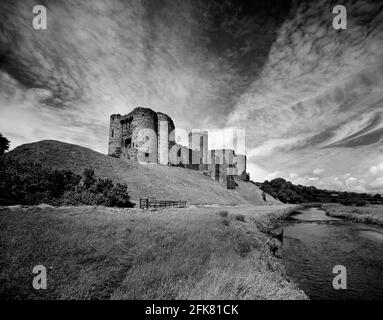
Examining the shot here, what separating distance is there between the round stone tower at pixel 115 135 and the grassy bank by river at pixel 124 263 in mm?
34207

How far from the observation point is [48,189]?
634 inches

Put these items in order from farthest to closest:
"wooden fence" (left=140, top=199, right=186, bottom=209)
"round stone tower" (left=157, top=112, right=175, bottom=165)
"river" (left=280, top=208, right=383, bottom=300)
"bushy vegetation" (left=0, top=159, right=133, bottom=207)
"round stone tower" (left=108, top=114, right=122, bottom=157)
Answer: "round stone tower" (left=157, top=112, right=175, bottom=165)
"round stone tower" (left=108, top=114, right=122, bottom=157)
"wooden fence" (left=140, top=199, right=186, bottom=209)
"bushy vegetation" (left=0, top=159, right=133, bottom=207)
"river" (left=280, top=208, right=383, bottom=300)

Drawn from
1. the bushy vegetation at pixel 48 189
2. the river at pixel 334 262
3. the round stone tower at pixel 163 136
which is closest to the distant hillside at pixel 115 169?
the bushy vegetation at pixel 48 189

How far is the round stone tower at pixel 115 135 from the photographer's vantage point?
42.1 metres

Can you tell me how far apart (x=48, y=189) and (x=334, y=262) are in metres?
22.9

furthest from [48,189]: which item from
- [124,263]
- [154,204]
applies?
[124,263]

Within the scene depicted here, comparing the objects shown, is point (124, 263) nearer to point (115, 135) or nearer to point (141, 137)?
point (141, 137)

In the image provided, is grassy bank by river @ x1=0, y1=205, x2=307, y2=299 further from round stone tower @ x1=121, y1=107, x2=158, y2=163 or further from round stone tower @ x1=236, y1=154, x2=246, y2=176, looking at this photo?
round stone tower @ x1=236, y1=154, x2=246, y2=176

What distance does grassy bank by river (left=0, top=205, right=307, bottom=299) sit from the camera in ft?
14.7

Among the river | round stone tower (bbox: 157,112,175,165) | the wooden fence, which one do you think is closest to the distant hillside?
the wooden fence

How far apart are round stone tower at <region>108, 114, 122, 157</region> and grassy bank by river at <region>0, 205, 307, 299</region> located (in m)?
34.2

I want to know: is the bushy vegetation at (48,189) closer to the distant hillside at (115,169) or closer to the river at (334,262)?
the distant hillside at (115,169)
